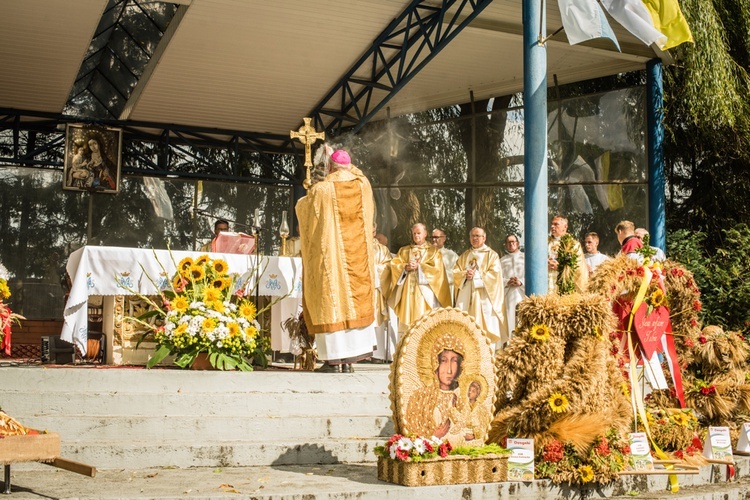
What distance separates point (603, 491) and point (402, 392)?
155 centimetres

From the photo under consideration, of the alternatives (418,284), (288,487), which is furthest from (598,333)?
(418,284)

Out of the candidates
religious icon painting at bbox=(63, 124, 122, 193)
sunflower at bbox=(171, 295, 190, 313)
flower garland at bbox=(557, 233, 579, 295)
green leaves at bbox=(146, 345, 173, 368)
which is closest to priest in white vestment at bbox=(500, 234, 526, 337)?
sunflower at bbox=(171, 295, 190, 313)

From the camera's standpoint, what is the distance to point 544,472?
6.04m

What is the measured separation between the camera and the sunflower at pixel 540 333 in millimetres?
6316

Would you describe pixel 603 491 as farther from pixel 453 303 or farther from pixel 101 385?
pixel 453 303

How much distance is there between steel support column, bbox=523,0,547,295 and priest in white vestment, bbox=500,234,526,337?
2548mm

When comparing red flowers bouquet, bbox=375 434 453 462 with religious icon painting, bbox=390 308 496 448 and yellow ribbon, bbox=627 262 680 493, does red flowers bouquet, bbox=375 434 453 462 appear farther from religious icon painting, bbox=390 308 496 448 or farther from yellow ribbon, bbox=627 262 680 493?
yellow ribbon, bbox=627 262 680 493

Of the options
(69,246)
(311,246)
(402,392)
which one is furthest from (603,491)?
(69,246)

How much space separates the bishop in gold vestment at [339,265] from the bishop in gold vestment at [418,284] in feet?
10.4

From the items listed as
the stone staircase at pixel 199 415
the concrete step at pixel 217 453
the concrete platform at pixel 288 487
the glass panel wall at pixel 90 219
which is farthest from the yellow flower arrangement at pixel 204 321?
the glass panel wall at pixel 90 219

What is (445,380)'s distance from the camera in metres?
6.06

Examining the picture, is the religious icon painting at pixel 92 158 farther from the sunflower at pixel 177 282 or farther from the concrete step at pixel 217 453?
the concrete step at pixel 217 453

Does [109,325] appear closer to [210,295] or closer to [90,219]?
[210,295]

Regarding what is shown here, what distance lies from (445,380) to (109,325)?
15.1 feet
